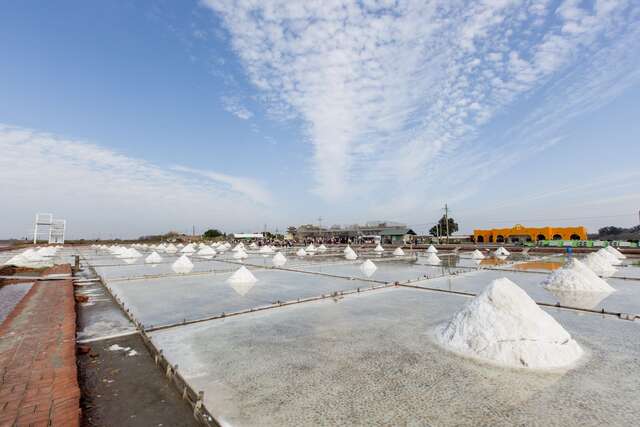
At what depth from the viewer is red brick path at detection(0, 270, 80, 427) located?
3311mm

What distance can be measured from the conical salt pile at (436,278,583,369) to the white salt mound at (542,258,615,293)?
7.47 metres

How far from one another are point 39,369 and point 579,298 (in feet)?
45.4

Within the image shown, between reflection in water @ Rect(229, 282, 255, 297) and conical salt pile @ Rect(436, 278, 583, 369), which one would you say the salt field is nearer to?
conical salt pile @ Rect(436, 278, 583, 369)

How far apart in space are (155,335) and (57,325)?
209 centimetres

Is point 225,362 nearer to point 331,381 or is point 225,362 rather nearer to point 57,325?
point 331,381

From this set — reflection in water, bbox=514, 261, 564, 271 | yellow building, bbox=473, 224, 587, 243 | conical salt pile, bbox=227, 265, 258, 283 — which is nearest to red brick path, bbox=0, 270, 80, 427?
conical salt pile, bbox=227, 265, 258, 283

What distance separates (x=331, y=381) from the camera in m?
4.51

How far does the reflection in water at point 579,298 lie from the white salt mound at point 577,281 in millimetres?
271

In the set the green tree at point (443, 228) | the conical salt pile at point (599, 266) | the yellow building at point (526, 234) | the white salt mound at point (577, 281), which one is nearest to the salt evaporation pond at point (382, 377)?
the white salt mound at point (577, 281)

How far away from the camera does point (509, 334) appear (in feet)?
17.9

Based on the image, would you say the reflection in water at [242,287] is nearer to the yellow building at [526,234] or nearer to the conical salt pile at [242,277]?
the conical salt pile at [242,277]

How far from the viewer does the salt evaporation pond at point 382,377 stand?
3.65 metres

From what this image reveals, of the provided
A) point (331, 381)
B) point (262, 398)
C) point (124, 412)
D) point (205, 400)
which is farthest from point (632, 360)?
point (124, 412)

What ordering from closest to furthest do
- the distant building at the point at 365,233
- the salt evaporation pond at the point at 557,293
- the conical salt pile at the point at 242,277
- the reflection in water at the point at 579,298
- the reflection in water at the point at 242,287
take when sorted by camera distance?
1. the salt evaporation pond at the point at 557,293
2. the reflection in water at the point at 579,298
3. the reflection in water at the point at 242,287
4. the conical salt pile at the point at 242,277
5. the distant building at the point at 365,233
